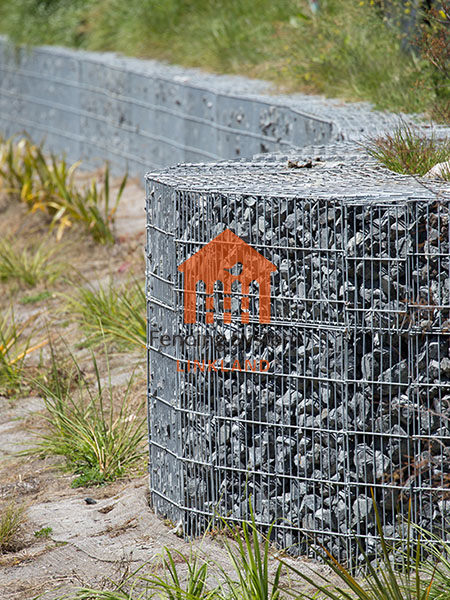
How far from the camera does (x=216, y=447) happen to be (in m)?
3.76

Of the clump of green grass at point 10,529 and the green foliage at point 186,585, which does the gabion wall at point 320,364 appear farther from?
the clump of green grass at point 10,529

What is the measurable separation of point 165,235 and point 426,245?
116cm

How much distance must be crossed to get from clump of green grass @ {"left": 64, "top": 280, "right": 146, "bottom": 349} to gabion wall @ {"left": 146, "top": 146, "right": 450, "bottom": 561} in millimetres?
2277

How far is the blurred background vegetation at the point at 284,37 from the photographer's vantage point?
739cm

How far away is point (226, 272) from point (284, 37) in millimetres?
6649

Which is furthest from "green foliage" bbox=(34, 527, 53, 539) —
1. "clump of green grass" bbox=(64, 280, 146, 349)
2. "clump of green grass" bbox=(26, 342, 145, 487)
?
"clump of green grass" bbox=(64, 280, 146, 349)

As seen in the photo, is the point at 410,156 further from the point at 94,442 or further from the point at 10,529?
the point at 10,529

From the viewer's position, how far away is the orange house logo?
3.55m

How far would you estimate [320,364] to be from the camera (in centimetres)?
350

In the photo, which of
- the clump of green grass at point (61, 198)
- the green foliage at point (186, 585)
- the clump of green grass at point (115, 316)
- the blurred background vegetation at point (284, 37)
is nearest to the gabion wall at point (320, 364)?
the green foliage at point (186, 585)

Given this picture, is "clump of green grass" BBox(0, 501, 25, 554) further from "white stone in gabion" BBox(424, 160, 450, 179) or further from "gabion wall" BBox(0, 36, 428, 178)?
"gabion wall" BBox(0, 36, 428, 178)

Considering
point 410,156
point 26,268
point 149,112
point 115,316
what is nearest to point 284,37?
point 149,112

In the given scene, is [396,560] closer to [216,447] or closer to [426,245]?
[216,447]

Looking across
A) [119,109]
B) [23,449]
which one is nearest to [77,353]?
[23,449]
